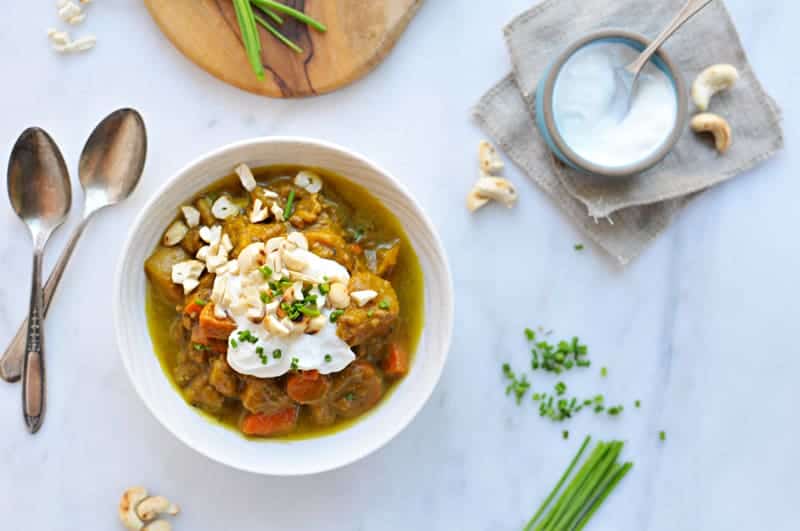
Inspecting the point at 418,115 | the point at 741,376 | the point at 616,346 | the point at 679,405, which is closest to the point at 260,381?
the point at 418,115

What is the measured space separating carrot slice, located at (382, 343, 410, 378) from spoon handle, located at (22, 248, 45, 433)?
118 cm

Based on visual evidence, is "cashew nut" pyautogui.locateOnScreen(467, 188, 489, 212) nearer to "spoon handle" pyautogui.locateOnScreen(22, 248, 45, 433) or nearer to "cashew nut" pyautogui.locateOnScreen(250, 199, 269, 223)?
"cashew nut" pyautogui.locateOnScreen(250, 199, 269, 223)

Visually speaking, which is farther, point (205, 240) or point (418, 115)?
point (418, 115)

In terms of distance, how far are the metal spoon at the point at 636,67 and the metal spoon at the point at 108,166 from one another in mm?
1634

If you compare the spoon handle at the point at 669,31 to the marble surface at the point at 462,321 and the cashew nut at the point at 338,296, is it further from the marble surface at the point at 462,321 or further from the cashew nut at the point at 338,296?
the cashew nut at the point at 338,296

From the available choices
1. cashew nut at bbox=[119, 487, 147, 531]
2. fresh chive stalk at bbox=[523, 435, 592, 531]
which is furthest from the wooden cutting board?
fresh chive stalk at bbox=[523, 435, 592, 531]

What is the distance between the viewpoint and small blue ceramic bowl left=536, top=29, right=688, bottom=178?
2990 mm

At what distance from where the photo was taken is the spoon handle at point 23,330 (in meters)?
3.03

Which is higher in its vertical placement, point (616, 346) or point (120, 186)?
point (616, 346)

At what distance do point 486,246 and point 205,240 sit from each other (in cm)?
98

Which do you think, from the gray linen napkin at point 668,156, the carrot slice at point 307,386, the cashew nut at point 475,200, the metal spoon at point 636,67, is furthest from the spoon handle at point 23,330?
the metal spoon at point 636,67

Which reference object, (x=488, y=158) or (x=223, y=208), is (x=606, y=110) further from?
(x=223, y=208)

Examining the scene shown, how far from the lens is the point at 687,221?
3.23m

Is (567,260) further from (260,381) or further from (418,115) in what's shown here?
(260,381)
